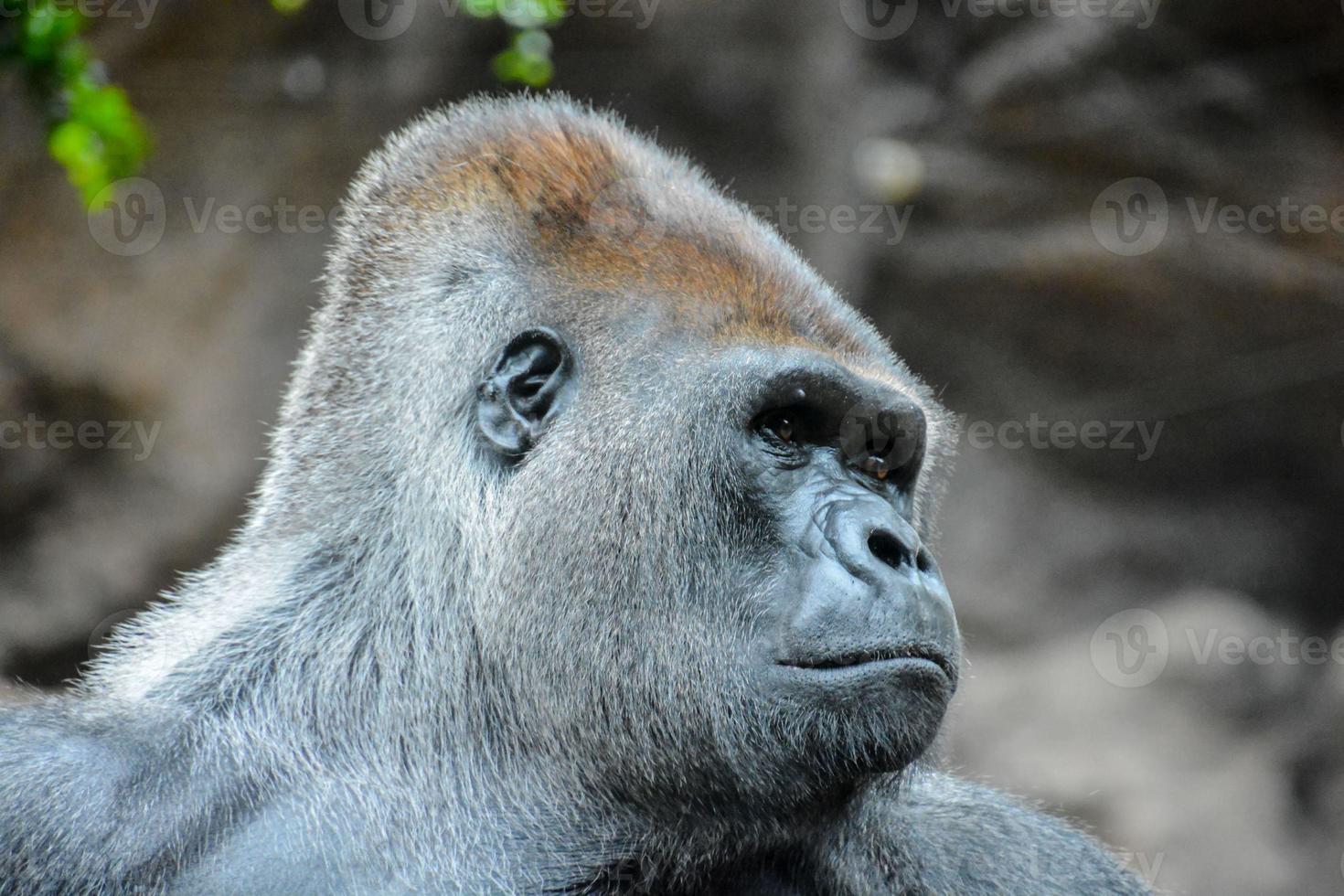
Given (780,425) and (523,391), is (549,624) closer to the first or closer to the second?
(523,391)

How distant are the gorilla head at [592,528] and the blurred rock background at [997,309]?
185 inches

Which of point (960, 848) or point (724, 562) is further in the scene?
point (960, 848)

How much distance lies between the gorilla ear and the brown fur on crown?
204 mm

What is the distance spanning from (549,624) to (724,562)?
0.45 metres

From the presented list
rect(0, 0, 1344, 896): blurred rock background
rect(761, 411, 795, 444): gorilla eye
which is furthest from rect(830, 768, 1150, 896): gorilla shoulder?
rect(0, 0, 1344, 896): blurred rock background

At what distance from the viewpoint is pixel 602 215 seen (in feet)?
12.2

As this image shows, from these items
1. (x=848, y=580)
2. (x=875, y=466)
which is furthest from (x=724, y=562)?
(x=875, y=466)

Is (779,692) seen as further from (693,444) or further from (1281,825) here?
(1281,825)

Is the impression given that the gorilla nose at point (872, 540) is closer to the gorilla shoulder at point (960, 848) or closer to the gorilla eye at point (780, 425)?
the gorilla eye at point (780, 425)

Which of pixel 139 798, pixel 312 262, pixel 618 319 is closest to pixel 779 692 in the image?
pixel 618 319

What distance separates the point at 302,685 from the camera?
3.40 m

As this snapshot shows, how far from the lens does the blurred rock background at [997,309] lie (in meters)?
7.96

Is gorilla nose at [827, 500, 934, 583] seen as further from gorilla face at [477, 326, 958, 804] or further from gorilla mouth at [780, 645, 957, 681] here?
gorilla mouth at [780, 645, 957, 681]

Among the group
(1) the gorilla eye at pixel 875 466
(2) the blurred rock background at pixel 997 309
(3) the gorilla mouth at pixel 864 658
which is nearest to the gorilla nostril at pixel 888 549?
(3) the gorilla mouth at pixel 864 658
